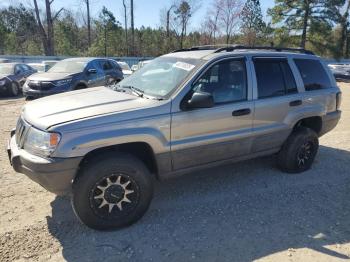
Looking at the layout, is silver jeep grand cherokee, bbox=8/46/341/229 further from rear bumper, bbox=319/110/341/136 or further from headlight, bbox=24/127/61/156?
rear bumper, bbox=319/110/341/136

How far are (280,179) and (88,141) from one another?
10.0ft

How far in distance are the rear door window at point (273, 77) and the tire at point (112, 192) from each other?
1995mm

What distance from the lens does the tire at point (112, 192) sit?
343cm

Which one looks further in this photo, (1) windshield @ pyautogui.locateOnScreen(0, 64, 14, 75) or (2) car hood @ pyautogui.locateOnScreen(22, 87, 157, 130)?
(1) windshield @ pyautogui.locateOnScreen(0, 64, 14, 75)

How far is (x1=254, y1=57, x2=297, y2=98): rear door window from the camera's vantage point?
4578mm

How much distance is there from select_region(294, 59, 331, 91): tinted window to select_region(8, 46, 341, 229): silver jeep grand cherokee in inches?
0.7

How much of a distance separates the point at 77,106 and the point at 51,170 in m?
0.79

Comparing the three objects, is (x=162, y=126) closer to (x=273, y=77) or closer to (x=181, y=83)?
(x=181, y=83)

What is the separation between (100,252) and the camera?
330cm

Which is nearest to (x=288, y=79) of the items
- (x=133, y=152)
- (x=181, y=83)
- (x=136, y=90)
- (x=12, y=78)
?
(x=181, y=83)

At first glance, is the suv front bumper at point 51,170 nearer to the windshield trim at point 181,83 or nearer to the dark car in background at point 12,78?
the windshield trim at point 181,83

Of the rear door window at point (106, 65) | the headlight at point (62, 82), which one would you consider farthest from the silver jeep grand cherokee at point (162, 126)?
the rear door window at point (106, 65)

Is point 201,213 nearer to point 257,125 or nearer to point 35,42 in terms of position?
point 257,125

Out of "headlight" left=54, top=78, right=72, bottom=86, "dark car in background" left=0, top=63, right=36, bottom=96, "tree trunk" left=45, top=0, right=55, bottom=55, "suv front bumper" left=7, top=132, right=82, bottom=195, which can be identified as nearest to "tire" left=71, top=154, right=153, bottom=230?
"suv front bumper" left=7, top=132, right=82, bottom=195
